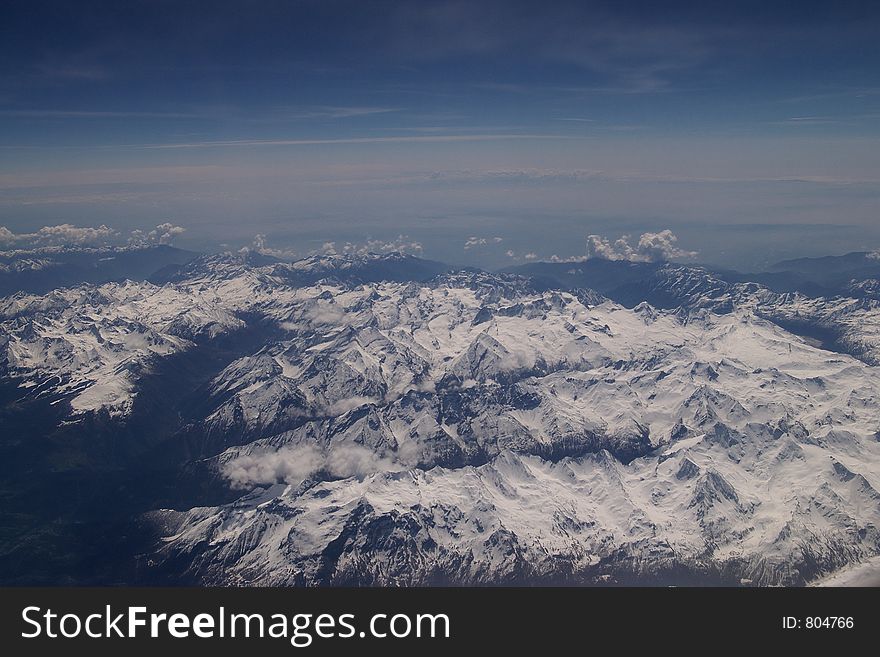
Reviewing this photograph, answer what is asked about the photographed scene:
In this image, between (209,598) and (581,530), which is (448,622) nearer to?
(209,598)

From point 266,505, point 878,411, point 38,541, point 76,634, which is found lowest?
point 38,541

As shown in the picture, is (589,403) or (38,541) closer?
(38,541)

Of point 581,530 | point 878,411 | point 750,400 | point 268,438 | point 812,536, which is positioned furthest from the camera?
point 268,438

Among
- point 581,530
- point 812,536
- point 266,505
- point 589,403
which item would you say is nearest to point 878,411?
point 812,536

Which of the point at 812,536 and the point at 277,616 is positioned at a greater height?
the point at 277,616

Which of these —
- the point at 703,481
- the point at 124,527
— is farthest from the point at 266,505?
the point at 703,481

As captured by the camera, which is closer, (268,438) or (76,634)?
(76,634)

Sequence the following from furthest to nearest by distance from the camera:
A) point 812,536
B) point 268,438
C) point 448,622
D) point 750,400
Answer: point 268,438 → point 750,400 → point 812,536 → point 448,622

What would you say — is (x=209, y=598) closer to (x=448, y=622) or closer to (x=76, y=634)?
(x=76, y=634)

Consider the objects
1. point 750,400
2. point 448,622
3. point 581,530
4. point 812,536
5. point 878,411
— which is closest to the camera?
point 448,622
